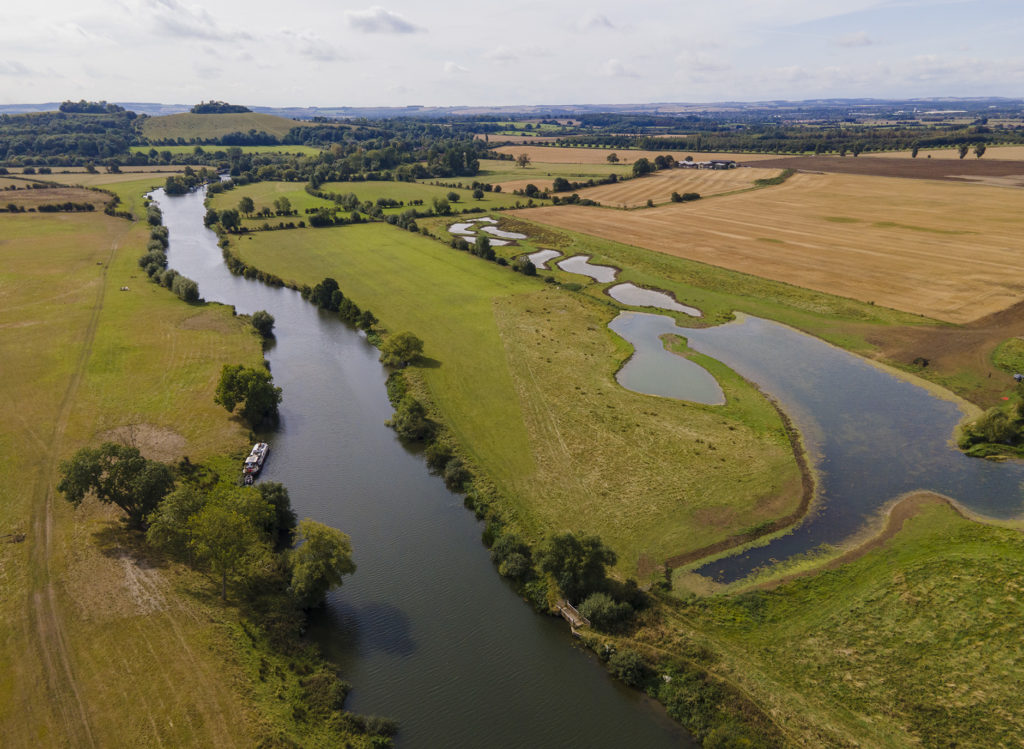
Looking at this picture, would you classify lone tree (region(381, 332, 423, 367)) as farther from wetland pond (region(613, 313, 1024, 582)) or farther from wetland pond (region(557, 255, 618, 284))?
wetland pond (region(557, 255, 618, 284))

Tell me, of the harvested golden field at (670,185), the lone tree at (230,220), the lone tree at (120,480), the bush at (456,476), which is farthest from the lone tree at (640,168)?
the lone tree at (120,480)

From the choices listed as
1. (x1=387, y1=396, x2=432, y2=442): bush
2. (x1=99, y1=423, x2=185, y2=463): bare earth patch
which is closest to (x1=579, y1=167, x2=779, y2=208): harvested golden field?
(x1=387, y1=396, x2=432, y2=442): bush

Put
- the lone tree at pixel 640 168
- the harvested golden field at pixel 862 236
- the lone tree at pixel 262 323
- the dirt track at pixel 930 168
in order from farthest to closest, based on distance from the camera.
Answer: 1. the lone tree at pixel 640 168
2. the dirt track at pixel 930 168
3. the harvested golden field at pixel 862 236
4. the lone tree at pixel 262 323

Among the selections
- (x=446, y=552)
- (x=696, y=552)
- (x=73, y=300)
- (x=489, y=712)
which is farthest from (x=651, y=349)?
(x=73, y=300)

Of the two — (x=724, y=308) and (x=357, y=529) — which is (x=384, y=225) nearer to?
(x=724, y=308)

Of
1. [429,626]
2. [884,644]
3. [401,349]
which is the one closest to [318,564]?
[429,626]

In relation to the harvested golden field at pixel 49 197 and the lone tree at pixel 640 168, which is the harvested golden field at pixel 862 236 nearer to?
the lone tree at pixel 640 168
